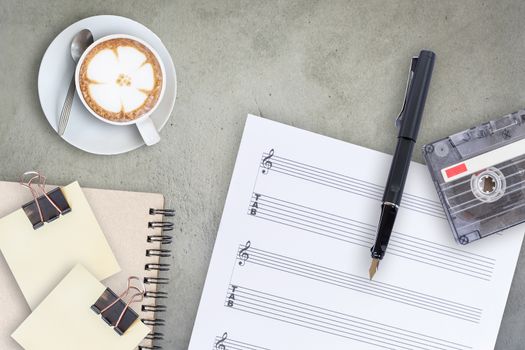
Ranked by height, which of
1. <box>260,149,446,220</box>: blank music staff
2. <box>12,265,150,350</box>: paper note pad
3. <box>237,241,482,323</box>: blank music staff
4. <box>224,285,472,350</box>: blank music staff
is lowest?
<box>12,265,150,350</box>: paper note pad

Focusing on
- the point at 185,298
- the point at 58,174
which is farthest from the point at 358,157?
the point at 58,174

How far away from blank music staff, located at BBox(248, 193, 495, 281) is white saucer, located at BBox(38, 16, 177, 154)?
234mm

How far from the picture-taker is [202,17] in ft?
3.33

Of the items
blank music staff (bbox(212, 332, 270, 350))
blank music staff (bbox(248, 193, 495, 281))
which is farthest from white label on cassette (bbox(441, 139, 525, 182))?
blank music staff (bbox(212, 332, 270, 350))

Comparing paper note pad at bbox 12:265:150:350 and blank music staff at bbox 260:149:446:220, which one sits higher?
blank music staff at bbox 260:149:446:220

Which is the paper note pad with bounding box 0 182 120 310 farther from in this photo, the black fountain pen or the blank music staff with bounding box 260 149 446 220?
the black fountain pen

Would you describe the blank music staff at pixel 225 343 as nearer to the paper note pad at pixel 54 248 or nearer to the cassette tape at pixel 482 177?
the paper note pad at pixel 54 248

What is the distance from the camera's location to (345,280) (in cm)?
101

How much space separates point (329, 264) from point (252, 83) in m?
0.33

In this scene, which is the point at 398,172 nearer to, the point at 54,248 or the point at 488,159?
the point at 488,159

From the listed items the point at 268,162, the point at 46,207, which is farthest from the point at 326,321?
the point at 46,207

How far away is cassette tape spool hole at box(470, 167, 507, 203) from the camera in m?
1.01

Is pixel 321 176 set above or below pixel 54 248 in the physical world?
above

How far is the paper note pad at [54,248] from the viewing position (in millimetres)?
954
